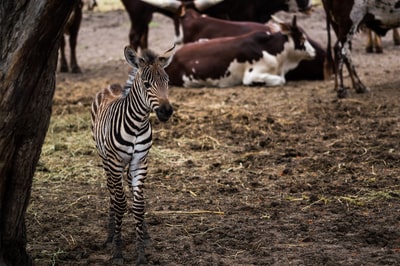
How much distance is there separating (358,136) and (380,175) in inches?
56.6

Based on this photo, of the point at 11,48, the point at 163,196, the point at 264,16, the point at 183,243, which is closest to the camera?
the point at 11,48

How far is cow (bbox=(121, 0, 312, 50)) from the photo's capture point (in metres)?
13.6

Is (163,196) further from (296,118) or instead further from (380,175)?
(296,118)

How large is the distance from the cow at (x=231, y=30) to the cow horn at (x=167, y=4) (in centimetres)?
11

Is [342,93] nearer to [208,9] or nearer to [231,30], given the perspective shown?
[231,30]

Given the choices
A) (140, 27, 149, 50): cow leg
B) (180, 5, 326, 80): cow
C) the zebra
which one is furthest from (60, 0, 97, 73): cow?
the zebra

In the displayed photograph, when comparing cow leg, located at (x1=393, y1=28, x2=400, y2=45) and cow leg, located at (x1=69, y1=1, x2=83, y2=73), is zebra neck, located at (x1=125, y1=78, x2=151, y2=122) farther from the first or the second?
cow leg, located at (x1=393, y1=28, x2=400, y2=45)

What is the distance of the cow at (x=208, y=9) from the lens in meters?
13.6

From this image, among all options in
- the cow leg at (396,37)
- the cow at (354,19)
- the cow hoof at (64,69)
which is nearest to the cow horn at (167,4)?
the cow hoof at (64,69)

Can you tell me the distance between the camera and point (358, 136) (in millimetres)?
8391

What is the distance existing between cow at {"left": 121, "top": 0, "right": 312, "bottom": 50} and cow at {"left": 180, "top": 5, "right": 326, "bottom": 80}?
30cm

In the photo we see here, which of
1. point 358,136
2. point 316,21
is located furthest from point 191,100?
point 316,21

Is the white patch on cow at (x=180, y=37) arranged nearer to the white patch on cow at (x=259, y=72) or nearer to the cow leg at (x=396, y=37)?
the white patch on cow at (x=259, y=72)

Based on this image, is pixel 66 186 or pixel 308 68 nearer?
pixel 66 186
